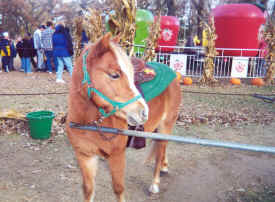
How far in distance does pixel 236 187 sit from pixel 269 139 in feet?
7.15

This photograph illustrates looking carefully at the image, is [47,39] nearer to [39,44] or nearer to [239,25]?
[39,44]

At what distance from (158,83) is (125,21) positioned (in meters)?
2.79

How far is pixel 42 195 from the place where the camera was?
3.15 meters

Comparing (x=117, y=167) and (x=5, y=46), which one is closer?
(x=117, y=167)

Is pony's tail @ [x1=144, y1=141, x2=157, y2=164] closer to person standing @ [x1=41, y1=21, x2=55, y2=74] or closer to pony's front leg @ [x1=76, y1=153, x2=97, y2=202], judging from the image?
pony's front leg @ [x1=76, y1=153, x2=97, y2=202]

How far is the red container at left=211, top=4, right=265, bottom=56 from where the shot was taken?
12242 millimetres

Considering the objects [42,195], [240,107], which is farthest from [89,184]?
[240,107]

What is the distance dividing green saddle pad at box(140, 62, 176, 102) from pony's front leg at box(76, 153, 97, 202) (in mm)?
926

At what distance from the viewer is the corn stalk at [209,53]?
31.1ft

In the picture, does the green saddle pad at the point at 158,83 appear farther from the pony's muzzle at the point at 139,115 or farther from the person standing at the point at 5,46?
the person standing at the point at 5,46

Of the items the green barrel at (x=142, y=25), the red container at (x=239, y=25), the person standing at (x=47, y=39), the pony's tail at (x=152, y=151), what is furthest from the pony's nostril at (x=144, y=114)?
the green barrel at (x=142, y=25)

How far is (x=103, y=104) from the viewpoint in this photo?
1874mm

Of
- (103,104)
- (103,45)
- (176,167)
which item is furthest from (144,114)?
(176,167)

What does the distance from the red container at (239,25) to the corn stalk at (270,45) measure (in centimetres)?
175
